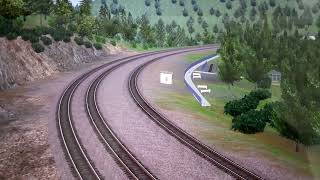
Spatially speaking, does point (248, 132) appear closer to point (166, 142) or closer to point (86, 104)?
point (166, 142)

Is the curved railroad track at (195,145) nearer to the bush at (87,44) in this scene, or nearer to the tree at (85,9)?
the bush at (87,44)

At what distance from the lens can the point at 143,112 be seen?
3822 centimetres

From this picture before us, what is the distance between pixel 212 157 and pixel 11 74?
29.8 meters

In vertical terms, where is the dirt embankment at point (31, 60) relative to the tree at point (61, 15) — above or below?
below

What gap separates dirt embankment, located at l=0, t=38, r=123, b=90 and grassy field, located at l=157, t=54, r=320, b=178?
57.1 feet

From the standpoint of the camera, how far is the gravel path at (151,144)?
2484cm

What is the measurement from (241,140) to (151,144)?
7306 mm

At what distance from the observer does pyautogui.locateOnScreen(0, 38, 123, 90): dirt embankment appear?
157 feet

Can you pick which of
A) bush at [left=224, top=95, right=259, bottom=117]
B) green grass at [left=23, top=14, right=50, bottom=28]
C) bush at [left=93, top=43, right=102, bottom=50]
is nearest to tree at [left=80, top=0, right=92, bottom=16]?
green grass at [left=23, top=14, right=50, bottom=28]

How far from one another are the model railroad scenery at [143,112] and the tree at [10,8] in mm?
135

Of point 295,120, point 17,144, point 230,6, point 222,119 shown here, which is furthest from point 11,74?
point 230,6

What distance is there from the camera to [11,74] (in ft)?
158

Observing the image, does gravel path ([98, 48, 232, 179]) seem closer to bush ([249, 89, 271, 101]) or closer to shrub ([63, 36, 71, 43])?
bush ([249, 89, 271, 101])

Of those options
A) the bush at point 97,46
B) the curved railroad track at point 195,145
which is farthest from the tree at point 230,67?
the bush at point 97,46
